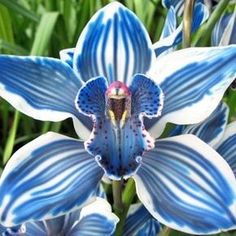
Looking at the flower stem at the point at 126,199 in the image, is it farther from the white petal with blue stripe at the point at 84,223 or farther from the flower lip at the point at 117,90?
the flower lip at the point at 117,90

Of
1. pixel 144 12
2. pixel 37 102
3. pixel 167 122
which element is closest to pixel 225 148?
pixel 167 122

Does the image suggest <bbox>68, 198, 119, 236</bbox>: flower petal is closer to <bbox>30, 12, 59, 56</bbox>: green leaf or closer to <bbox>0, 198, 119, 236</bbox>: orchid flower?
<bbox>0, 198, 119, 236</bbox>: orchid flower

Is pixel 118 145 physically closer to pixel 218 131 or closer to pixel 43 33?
pixel 218 131

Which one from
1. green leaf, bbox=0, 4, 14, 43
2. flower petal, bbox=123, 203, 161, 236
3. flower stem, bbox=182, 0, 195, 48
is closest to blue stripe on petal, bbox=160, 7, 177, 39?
flower stem, bbox=182, 0, 195, 48

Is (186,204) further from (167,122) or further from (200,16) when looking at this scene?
(200,16)

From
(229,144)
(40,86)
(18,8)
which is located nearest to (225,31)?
(229,144)
